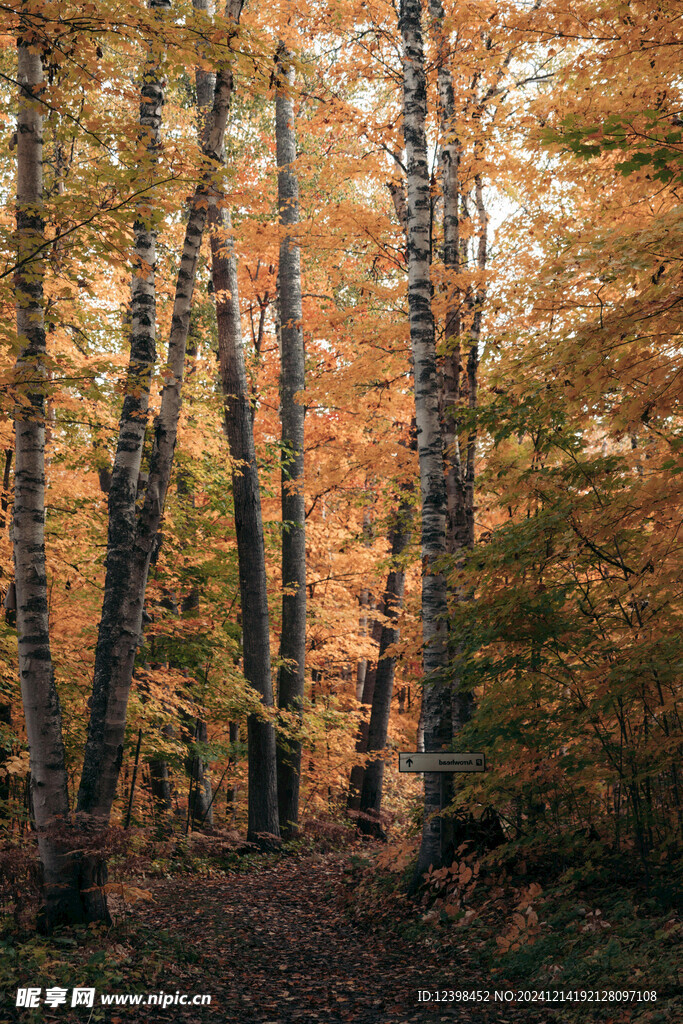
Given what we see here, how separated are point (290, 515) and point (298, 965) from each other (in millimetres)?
7641

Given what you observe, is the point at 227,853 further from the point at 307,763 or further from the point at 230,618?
the point at 307,763

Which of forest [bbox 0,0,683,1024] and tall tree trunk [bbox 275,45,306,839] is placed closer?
forest [bbox 0,0,683,1024]

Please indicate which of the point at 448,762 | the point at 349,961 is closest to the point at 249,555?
the point at 448,762

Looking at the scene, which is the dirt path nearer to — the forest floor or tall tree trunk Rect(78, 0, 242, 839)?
the forest floor

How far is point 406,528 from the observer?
11984 millimetres

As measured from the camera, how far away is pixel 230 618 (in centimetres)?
1380

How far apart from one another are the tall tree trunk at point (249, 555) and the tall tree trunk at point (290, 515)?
73cm

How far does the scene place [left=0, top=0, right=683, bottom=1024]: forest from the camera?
4.70 metres

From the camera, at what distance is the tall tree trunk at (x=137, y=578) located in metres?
5.93

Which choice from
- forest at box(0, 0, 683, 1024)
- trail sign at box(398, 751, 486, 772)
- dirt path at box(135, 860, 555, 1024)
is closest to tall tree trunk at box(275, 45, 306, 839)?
forest at box(0, 0, 683, 1024)

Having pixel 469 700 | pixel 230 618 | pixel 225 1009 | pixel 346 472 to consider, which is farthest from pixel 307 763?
pixel 225 1009

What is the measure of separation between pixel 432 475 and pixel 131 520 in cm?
300

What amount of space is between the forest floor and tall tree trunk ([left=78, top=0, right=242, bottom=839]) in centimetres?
72

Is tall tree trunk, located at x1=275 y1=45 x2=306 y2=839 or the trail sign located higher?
tall tree trunk, located at x1=275 y1=45 x2=306 y2=839
